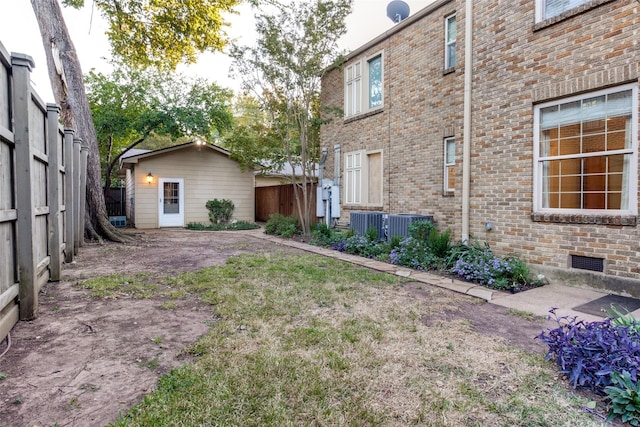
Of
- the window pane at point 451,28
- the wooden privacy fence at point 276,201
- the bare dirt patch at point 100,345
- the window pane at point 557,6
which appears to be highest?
the window pane at point 451,28

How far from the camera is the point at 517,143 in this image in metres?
5.15

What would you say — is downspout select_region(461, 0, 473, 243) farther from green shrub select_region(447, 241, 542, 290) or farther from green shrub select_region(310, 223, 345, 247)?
green shrub select_region(310, 223, 345, 247)

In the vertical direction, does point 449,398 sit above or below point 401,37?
below

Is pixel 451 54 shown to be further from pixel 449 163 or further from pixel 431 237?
pixel 431 237

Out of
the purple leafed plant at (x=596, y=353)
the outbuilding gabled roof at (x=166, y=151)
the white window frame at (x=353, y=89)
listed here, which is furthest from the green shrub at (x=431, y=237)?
the outbuilding gabled roof at (x=166, y=151)

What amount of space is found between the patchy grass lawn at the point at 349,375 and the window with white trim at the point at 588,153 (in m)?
2.76

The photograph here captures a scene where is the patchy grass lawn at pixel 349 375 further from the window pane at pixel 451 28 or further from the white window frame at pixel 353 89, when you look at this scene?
the white window frame at pixel 353 89

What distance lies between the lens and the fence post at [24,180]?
2.86 metres

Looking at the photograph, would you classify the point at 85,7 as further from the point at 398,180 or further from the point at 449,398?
the point at 449,398

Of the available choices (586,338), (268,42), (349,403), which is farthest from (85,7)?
(586,338)

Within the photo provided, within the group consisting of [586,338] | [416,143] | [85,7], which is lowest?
[586,338]

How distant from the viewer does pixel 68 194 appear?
18.2 feet

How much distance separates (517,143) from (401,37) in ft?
15.6

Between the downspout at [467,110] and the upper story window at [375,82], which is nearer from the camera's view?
the downspout at [467,110]
